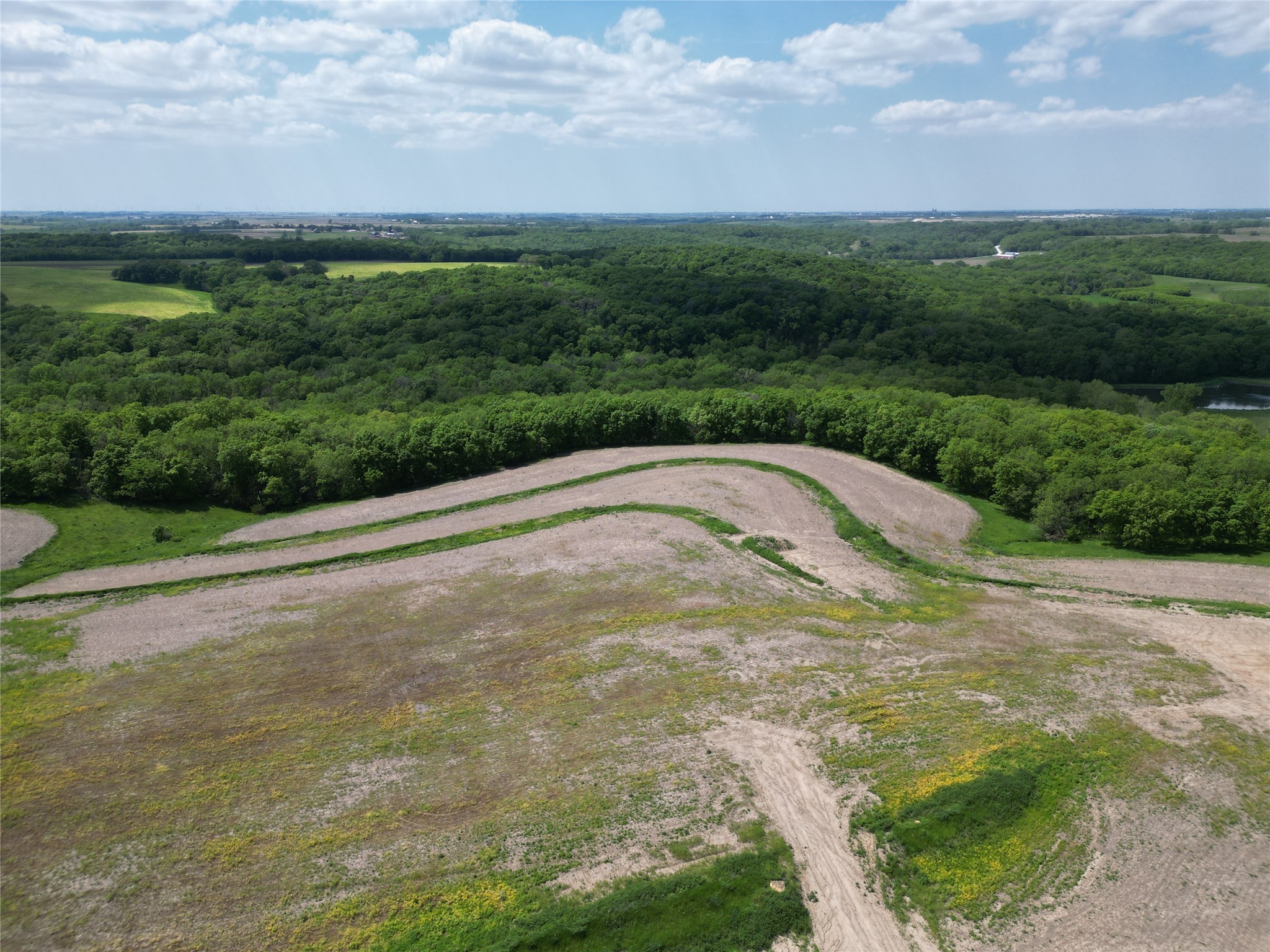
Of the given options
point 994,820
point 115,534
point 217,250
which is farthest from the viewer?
point 217,250

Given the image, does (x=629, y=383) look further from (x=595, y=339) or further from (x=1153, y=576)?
(x=1153, y=576)

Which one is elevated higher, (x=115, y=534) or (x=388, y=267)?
(x=388, y=267)

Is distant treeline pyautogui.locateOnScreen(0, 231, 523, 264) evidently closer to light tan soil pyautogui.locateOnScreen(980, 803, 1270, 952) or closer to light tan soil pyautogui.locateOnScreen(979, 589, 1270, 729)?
light tan soil pyautogui.locateOnScreen(979, 589, 1270, 729)

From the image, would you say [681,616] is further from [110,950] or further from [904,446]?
[904,446]

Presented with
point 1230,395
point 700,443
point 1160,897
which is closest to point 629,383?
point 700,443

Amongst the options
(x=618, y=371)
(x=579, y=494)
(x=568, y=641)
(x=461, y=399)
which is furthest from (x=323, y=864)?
(x=618, y=371)

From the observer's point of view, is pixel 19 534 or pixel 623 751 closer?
pixel 623 751
